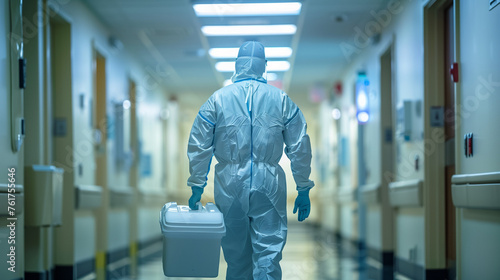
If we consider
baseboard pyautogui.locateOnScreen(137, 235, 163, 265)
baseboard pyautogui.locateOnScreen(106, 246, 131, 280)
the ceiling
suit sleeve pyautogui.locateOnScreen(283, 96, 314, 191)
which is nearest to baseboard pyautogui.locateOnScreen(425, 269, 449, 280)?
suit sleeve pyautogui.locateOnScreen(283, 96, 314, 191)

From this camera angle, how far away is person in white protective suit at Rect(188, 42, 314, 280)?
11.3 ft

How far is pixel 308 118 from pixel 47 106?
1127 centimetres

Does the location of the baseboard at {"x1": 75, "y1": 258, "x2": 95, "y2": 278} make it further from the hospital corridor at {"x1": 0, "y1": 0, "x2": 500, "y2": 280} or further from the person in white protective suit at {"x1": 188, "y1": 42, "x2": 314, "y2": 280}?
the person in white protective suit at {"x1": 188, "y1": 42, "x2": 314, "y2": 280}

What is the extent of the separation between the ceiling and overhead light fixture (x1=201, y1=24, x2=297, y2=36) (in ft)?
0.35

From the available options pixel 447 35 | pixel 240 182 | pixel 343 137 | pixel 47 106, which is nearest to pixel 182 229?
pixel 240 182

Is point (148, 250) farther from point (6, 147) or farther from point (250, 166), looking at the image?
point (250, 166)

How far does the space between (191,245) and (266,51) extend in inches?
215

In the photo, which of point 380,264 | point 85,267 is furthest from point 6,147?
point 380,264

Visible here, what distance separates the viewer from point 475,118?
3.67 m

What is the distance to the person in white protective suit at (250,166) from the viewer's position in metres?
3.44

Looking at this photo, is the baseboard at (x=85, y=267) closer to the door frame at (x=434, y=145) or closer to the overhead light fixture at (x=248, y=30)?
the overhead light fixture at (x=248, y=30)

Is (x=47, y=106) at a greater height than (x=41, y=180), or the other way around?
(x=47, y=106)

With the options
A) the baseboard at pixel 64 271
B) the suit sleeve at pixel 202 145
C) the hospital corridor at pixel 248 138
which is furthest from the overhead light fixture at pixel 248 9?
the suit sleeve at pixel 202 145

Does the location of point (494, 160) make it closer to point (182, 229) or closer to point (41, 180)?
point (182, 229)
